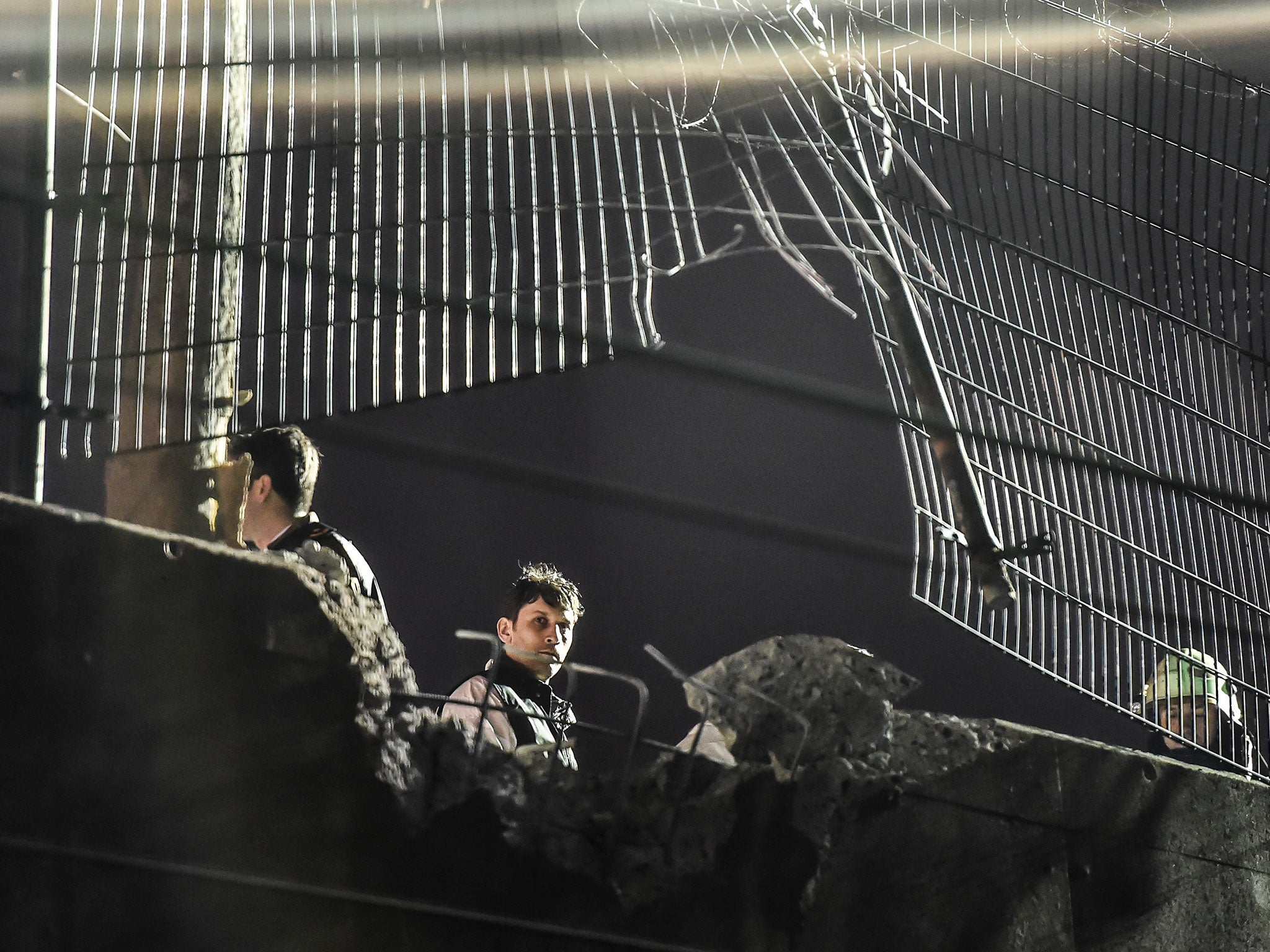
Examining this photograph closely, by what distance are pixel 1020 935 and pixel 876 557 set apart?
4668mm

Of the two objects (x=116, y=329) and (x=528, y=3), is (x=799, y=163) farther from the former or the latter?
(x=116, y=329)

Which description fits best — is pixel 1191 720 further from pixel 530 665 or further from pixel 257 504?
pixel 257 504

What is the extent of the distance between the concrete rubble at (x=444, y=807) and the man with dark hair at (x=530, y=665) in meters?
0.27

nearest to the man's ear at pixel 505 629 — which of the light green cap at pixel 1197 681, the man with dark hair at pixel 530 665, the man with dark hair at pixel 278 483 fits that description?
the man with dark hair at pixel 530 665

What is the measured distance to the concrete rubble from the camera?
61.4 inches

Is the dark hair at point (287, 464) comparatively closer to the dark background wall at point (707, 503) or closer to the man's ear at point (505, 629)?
the man's ear at point (505, 629)

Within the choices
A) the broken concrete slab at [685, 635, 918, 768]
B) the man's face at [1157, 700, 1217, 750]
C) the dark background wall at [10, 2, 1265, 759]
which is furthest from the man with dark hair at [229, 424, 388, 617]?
the dark background wall at [10, 2, 1265, 759]

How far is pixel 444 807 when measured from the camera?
1.79 meters

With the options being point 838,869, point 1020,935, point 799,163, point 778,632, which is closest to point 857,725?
point 838,869

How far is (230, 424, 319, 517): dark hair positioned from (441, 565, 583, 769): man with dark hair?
1.56 ft

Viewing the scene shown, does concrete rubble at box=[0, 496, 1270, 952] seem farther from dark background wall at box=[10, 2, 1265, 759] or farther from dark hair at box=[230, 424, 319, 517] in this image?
dark background wall at box=[10, 2, 1265, 759]

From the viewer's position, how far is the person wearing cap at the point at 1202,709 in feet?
8.78

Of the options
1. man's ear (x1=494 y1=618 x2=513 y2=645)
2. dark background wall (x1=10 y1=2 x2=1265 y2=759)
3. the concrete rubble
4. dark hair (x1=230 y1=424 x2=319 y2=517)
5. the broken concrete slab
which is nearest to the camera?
the concrete rubble

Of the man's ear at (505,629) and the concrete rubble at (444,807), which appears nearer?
the concrete rubble at (444,807)
